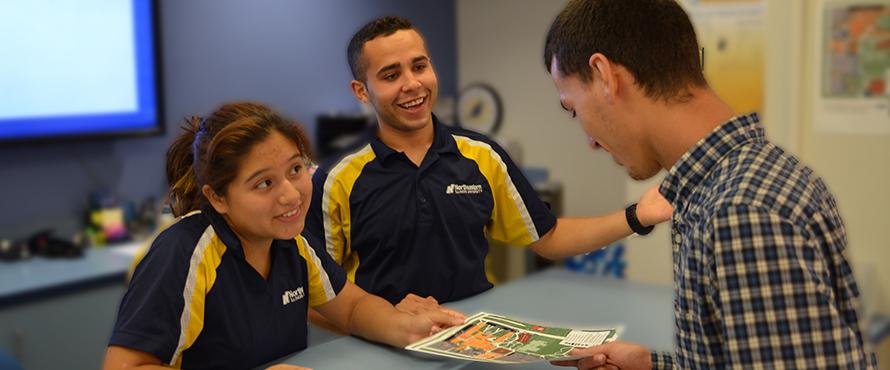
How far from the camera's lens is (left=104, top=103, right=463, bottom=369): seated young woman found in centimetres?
130

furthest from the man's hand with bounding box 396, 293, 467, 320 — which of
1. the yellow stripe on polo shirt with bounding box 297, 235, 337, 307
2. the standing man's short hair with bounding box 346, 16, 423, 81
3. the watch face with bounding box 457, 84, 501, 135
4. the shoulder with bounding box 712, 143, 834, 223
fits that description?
the watch face with bounding box 457, 84, 501, 135

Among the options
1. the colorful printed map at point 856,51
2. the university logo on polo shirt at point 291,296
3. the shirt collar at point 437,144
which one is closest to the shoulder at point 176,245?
the university logo on polo shirt at point 291,296

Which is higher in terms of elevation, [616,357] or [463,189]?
[463,189]

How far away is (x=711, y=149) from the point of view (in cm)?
107

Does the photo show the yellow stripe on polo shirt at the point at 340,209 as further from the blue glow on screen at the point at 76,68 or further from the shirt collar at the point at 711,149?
the blue glow on screen at the point at 76,68

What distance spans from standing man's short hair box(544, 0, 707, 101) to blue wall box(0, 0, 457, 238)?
10.1ft

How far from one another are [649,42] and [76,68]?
124 inches

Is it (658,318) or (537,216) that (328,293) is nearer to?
(537,216)

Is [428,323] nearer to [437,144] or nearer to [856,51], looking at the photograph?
[437,144]

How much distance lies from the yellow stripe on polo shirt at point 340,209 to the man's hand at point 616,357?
2.05ft

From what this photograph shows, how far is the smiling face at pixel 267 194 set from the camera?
138 centimetres

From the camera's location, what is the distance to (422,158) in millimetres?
1889

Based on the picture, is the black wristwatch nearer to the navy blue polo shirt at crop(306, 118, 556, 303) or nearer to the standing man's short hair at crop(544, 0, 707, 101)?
the navy blue polo shirt at crop(306, 118, 556, 303)

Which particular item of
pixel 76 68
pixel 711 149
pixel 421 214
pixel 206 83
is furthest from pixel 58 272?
pixel 711 149
